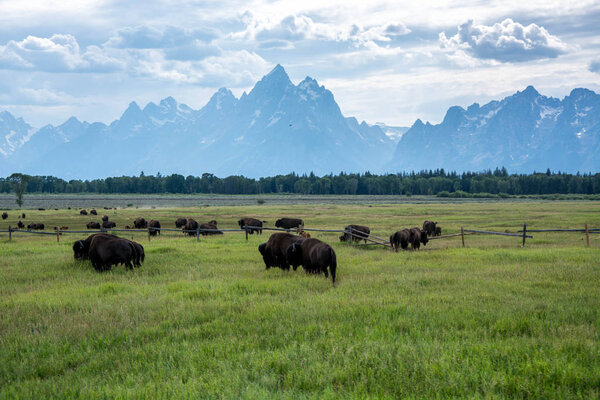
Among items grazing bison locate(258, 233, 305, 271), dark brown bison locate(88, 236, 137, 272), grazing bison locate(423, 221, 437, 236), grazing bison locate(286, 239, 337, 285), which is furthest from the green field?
grazing bison locate(423, 221, 437, 236)

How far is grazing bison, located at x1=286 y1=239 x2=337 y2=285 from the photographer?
1540 centimetres

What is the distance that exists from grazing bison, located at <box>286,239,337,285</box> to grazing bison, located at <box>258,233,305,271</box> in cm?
36

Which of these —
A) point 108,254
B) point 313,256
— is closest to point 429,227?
point 313,256

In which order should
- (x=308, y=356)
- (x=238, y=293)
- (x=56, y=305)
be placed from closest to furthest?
(x=308, y=356) → (x=56, y=305) → (x=238, y=293)

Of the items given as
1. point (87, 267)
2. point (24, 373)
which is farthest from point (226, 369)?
point (87, 267)

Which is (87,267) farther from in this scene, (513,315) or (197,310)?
(513,315)

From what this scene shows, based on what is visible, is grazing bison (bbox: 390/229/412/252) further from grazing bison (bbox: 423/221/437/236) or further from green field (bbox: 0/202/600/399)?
grazing bison (bbox: 423/221/437/236)

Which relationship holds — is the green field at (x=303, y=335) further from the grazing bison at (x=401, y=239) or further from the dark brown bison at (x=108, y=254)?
the grazing bison at (x=401, y=239)

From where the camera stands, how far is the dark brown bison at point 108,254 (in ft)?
57.3

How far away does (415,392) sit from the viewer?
6566mm

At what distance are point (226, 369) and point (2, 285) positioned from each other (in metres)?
11.0

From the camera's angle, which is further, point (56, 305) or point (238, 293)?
point (238, 293)

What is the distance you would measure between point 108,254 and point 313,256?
7826mm

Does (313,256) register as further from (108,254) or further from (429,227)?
(429,227)
